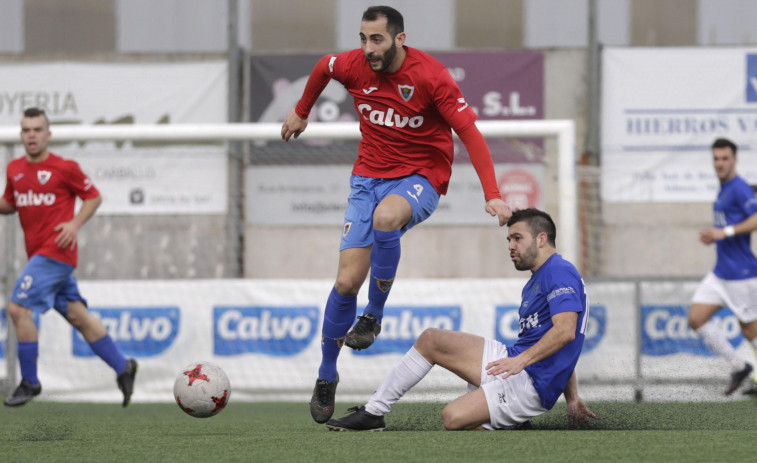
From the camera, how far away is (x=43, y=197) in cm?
697

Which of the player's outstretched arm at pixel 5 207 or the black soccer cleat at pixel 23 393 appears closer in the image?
the black soccer cleat at pixel 23 393

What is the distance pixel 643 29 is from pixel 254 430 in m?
8.01

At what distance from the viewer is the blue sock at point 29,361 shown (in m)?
6.85

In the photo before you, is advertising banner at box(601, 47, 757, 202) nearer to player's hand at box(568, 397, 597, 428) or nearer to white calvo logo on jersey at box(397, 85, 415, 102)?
player's hand at box(568, 397, 597, 428)

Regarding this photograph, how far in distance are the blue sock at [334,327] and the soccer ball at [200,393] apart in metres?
0.51

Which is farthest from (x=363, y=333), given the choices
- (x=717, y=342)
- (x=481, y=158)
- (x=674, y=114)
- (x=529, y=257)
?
(x=674, y=114)

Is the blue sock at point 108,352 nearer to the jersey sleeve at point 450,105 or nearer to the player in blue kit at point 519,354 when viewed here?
the player in blue kit at point 519,354

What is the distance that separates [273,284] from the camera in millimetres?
8711

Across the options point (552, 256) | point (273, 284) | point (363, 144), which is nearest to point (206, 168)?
point (273, 284)

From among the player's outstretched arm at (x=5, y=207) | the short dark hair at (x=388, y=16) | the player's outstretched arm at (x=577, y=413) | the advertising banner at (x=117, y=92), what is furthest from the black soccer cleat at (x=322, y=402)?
the advertising banner at (x=117, y=92)

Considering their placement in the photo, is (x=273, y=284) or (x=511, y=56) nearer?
(x=273, y=284)

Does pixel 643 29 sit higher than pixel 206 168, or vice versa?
pixel 643 29

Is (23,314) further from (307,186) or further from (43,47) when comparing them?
(43,47)

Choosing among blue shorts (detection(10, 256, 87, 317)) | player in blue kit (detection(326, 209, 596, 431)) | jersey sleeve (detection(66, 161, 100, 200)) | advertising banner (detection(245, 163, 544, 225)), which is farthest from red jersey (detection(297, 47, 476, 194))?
advertising banner (detection(245, 163, 544, 225))
